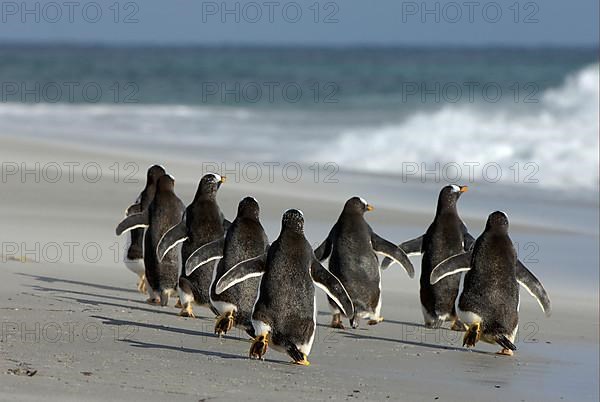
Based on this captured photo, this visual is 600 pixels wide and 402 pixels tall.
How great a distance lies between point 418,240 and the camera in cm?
959

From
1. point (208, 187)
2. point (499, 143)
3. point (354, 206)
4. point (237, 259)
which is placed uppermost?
point (208, 187)

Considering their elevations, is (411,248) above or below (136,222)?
below

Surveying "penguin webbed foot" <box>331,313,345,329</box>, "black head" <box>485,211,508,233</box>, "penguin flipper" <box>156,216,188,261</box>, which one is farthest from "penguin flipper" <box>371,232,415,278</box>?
"penguin flipper" <box>156,216,188,261</box>

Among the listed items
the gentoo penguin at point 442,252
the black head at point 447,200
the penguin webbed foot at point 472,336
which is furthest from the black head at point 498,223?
the black head at point 447,200

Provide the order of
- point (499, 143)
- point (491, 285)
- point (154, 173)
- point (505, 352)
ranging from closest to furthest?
point (505, 352) → point (491, 285) → point (154, 173) → point (499, 143)

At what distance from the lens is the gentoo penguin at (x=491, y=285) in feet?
26.9

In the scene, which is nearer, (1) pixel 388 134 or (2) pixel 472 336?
(2) pixel 472 336

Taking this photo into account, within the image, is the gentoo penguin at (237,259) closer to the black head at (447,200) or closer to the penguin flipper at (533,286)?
the penguin flipper at (533,286)

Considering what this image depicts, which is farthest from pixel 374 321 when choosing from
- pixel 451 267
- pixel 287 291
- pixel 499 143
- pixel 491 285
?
pixel 499 143

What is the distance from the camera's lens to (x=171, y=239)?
8.77 metres

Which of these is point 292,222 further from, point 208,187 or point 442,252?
point 442,252

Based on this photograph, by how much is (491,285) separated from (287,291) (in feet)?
5.32

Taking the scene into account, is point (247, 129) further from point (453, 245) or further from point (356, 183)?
point (453, 245)

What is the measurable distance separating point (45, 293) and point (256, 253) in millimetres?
1602
